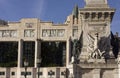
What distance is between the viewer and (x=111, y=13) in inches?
1789

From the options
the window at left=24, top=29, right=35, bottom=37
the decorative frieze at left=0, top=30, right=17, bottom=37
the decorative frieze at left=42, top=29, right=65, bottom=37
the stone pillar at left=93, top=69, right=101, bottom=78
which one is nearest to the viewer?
the stone pillar at left=93, top=69, right=101, bottom=78

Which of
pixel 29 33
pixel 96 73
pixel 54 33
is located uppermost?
pixel 29 33

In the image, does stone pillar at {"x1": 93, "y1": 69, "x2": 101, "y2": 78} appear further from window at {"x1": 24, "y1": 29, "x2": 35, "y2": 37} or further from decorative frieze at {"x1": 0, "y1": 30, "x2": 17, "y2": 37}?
decorative frieze at {"x1": 0, "y1": 30, "x2": 17, "y2": 37}

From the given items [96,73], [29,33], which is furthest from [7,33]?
[96,73]

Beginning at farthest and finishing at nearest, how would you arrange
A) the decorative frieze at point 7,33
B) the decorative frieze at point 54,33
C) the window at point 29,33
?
the window at point 29,33, the decorative frieze at point 7,33, the decorative frieze at point 54,33

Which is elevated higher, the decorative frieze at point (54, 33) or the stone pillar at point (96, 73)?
the decorative frieze at point (54, 33)

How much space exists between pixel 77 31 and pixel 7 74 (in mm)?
27262

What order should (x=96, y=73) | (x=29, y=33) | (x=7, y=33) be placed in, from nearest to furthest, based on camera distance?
(x=96, y=73) → (x=7, y=33) → (x=29, y=33)

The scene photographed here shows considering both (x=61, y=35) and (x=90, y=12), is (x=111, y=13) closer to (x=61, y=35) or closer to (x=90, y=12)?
(x=90, y=12)

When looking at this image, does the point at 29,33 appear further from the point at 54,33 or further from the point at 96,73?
the point at 96,73

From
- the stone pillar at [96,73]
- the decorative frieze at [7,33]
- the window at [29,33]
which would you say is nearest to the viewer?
the stone pillar at [96,73]

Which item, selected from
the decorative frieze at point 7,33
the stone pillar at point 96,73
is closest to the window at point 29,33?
the decorative frieze at point 7,33

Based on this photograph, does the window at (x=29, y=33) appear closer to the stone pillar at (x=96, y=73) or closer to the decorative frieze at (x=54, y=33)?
the decorative frieze at (x=54, y=33)

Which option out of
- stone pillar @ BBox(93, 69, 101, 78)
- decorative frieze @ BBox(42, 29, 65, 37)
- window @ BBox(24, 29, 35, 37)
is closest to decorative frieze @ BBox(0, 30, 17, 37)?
window @ BBox(24, 29, 35, 37)
